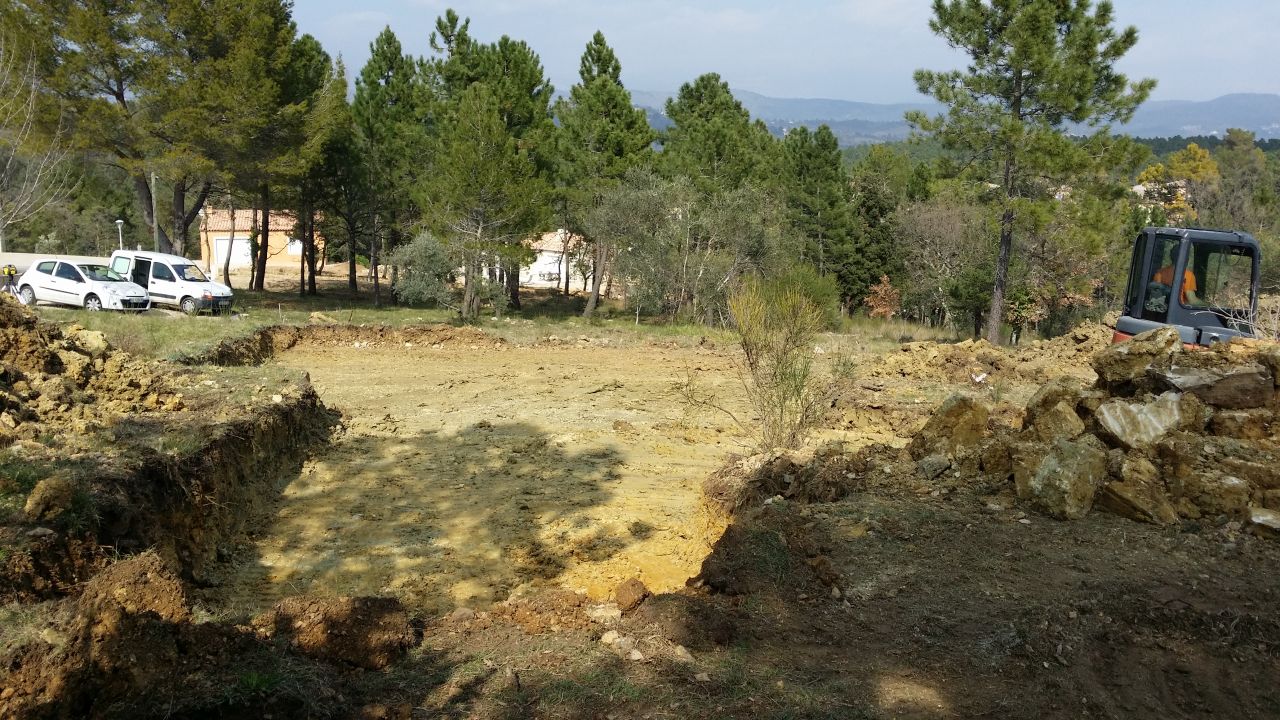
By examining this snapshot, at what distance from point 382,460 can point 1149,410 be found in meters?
8.31

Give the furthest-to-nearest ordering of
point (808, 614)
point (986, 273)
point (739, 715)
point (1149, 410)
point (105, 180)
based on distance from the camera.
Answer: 1. point (105, 180)
2. point (986, 273)
3. point (1149, 410)
4. point (808, 614)
5. point (739, 715)

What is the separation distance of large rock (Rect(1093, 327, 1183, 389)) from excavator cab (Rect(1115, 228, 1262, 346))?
3361 mm

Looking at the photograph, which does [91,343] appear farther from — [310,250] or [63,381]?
[310,250]

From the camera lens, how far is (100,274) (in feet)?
68.0

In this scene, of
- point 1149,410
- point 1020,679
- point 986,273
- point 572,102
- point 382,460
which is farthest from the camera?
point 572,102

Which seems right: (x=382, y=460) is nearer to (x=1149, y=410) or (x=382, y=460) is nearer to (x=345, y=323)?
(x=1149, y=410)

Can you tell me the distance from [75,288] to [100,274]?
693 mm

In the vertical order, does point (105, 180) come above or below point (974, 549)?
above

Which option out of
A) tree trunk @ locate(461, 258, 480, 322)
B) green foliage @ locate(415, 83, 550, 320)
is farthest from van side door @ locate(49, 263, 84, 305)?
tree trunk @ locate(461, 258, 480, 322)

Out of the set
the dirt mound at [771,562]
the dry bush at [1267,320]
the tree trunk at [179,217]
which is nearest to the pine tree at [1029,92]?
the dry bush at [1267,320]

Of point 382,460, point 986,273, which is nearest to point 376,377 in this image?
point 382,460

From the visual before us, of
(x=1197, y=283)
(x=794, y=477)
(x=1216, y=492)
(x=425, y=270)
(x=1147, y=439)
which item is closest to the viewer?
(x=1216, y=492)

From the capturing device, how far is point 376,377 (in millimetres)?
16219

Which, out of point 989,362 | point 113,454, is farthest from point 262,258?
point 113,454
